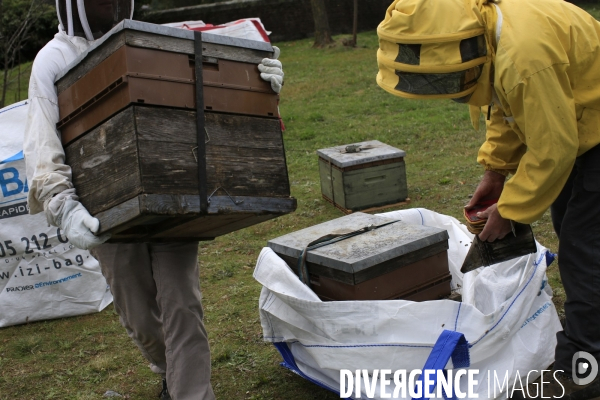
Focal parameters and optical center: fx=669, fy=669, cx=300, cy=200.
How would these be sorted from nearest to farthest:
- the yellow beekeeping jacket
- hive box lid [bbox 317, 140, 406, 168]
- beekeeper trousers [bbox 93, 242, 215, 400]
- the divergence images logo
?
1. the yellow beekeeping jacket
2. the divergence images logo
3. beekeeper trousers [bbox 93, 242, 215, 400]
4. hive box lid [bbox 317, 140, 406, 168]

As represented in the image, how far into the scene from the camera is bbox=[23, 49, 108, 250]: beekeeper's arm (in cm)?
245

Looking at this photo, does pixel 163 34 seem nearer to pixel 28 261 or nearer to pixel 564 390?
pixel 564 390

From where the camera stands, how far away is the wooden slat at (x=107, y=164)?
2316 millimetres

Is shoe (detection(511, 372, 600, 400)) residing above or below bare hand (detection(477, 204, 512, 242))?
below

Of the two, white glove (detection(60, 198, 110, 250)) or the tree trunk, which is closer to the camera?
white glove (detection(60, 198, 110, 250))

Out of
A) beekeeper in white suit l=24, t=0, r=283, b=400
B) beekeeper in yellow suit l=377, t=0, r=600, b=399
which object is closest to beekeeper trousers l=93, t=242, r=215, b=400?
beekeeper in white suit l=24, t=0, r=283, b=400

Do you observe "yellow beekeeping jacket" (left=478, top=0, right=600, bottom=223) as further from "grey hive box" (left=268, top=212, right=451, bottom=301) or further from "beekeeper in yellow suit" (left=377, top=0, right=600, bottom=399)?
"grey hive box" (left=268, top=212, right=451, bottom=301)

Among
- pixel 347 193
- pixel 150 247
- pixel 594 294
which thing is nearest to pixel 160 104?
pixel 150 247

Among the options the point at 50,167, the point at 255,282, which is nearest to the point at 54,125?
the point at 50,167

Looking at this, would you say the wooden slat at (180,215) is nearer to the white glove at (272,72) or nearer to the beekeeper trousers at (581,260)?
the white glove at (272,72)

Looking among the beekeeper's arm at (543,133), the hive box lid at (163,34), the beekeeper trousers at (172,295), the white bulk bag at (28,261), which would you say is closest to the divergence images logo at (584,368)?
the beekeeper's arm at (543,133)

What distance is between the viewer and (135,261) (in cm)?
288

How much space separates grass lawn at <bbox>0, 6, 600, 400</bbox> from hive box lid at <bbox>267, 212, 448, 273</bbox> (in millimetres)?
656

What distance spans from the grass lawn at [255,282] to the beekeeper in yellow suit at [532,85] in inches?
39.2
